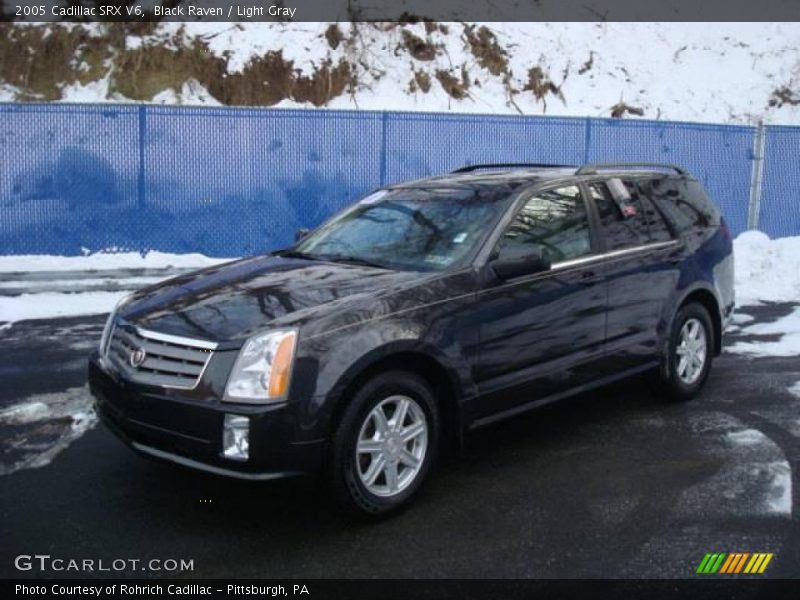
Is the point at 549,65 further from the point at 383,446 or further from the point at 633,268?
the point at 383,446

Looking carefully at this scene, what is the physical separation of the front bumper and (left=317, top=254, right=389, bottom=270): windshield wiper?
4.24ft

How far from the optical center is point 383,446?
13.4ft

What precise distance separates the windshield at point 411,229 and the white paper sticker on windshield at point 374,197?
1 centimetres

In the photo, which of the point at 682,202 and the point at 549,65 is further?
the point at 549,65

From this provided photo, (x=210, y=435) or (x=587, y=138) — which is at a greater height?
(x=587, y=138)

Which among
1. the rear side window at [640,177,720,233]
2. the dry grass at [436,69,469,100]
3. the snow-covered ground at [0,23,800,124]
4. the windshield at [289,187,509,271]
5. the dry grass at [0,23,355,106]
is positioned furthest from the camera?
the dry grass at [436,69,469,100]

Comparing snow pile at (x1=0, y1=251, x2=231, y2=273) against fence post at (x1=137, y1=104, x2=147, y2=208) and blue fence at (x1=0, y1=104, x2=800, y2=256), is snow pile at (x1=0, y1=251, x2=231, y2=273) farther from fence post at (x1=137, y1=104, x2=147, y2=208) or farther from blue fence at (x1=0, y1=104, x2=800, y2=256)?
fence post at (x1=137, y1=104, x2=147, y2=208)

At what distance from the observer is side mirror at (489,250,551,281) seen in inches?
178

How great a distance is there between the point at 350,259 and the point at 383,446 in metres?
1.33

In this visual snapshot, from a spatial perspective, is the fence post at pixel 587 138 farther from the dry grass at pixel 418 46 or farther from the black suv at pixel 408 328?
the dry grass at pixel 418 46

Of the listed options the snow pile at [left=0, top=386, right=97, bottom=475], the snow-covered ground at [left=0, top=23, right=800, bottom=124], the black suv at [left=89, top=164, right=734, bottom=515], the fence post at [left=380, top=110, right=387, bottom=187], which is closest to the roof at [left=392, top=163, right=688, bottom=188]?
the black suv at [left=89, top=164, right=734, bottom=515]

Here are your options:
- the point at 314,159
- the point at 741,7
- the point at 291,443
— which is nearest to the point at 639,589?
the point at 291,443

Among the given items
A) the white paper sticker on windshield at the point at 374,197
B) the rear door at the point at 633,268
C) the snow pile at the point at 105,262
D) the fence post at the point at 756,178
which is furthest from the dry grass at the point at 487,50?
the white paper sticker on windshield at the point at 374,197

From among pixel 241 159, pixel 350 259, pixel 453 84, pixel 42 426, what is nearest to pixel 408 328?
pixel 350 259
